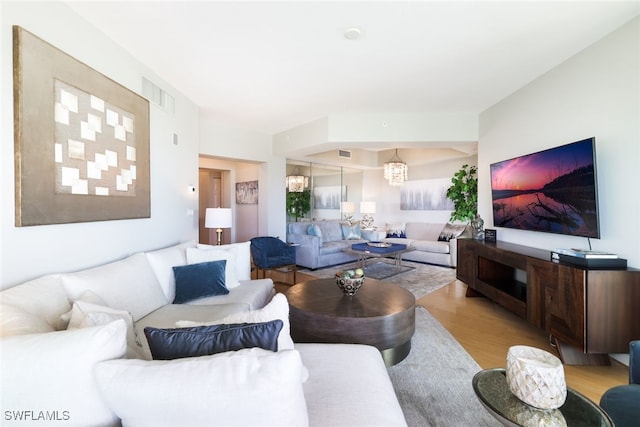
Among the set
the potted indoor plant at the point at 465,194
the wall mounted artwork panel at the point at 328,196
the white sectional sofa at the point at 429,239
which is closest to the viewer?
the potted indoor plant at the point at 465,194

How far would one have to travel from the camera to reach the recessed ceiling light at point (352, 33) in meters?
2.33

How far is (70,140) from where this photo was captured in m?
2.02

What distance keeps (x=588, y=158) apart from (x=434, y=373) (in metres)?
2.20

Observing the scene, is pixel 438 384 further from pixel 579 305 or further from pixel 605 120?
pixel 605 120

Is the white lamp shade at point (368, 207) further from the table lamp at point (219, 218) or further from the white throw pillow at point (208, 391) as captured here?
the white throw pillow at point (208, 391)

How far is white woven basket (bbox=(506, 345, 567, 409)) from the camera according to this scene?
3.70 feet

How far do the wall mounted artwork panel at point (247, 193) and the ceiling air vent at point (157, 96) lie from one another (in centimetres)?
296

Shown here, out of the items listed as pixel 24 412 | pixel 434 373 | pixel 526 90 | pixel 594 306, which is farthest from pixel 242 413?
pixel 526 90

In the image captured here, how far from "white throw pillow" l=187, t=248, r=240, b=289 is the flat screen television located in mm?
3259

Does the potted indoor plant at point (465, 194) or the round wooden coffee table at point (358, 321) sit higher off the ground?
the potted indoor plant at point (465, 194)

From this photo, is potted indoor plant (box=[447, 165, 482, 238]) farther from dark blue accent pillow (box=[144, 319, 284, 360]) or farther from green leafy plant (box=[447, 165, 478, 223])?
dark blue accent pillow (box=[144, 319, 284, 360])

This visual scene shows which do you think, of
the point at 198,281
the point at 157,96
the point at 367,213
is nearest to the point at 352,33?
the point at 157,96

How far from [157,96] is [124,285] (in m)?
2.16

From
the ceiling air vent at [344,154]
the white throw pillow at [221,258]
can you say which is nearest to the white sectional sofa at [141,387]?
the white throw pillow at [221,258]
